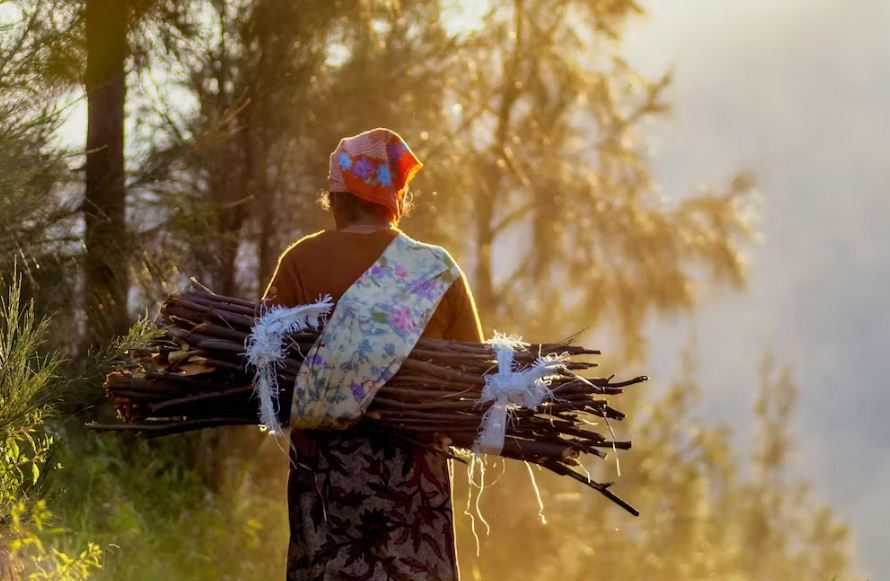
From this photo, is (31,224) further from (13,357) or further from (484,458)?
(484,458)

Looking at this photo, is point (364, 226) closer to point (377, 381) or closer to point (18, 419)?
point (377, 381)

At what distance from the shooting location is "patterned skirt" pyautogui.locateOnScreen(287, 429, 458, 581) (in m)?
5.64

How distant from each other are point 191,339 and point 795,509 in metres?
20.9

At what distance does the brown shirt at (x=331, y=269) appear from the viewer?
18.8 feet

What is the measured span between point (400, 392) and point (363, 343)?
0.22m

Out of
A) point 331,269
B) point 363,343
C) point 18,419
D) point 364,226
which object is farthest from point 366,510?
point 18,419

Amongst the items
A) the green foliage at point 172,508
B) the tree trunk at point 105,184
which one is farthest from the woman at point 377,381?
the tree trunk at point 105,184

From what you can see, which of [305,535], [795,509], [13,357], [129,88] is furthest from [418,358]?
[795,509]

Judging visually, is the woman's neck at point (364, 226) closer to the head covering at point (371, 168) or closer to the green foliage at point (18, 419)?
the head covering at point (371, 168)

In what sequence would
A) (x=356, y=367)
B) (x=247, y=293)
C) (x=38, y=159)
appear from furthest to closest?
(x=247, y=293) < (x=38, y=159) < (x=356, y=367)

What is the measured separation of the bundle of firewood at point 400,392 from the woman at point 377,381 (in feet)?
0.34

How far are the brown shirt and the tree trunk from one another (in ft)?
11.5

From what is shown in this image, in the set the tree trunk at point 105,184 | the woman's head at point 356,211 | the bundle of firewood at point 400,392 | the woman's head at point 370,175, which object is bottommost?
the bundle of firewood at point 400,392

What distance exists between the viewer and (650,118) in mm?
17703
